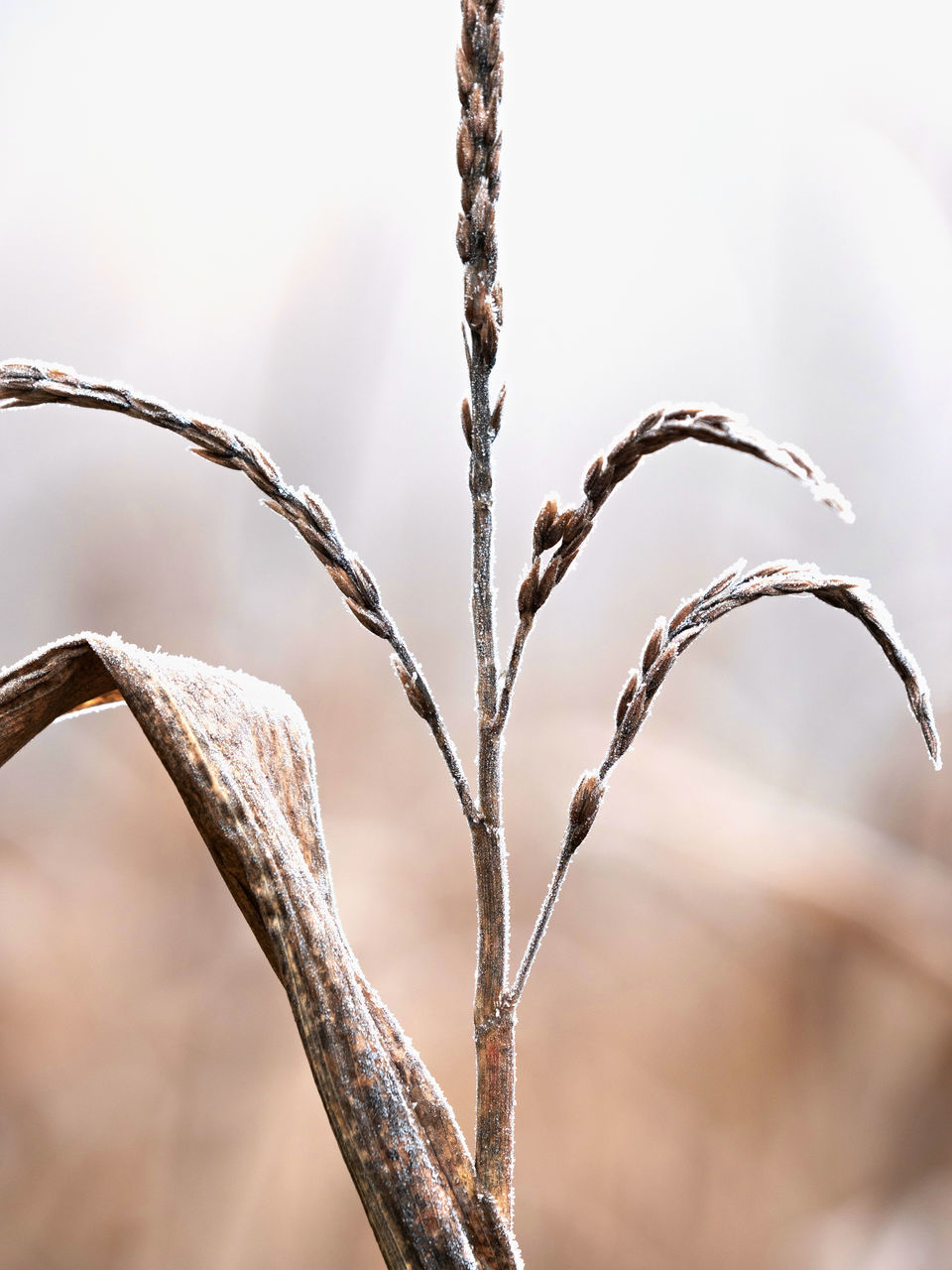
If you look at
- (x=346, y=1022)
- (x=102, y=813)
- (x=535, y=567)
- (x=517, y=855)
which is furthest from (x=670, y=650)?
(x=102, y=813)

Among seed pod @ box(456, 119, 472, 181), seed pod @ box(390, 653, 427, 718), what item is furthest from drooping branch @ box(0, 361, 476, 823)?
seed pod @ box(456, 119, 472, 181)

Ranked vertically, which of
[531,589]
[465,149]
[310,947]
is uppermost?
[465,149]

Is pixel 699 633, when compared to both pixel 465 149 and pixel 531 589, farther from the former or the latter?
pixel 465 149

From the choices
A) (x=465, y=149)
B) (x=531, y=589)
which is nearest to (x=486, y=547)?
(x=531, y=589)

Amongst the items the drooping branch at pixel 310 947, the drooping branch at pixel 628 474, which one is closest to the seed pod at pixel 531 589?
the drooping branch at pixel 628 474

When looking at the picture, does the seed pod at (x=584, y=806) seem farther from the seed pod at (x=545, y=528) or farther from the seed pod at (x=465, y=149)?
the seed pod at (x=465, y=149)
